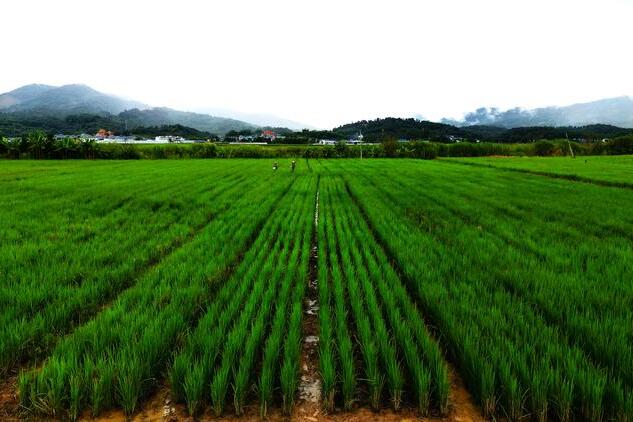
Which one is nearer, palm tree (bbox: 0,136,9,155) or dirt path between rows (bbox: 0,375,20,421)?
dirt path between rows (bbox: 0,375,20,421)

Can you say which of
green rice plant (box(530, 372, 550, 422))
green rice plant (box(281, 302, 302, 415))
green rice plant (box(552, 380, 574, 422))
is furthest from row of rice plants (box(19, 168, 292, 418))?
green rice plant (box(552, 380, 574, 422))

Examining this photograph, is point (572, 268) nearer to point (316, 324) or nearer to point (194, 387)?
point (316, 324)

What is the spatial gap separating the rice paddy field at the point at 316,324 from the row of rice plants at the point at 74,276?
3 centimetres

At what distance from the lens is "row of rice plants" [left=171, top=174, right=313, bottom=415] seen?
288 centimetres

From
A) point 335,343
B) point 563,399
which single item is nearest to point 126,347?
point 335,343

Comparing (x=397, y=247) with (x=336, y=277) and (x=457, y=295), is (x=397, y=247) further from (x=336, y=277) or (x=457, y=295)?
(x=457, y=295)

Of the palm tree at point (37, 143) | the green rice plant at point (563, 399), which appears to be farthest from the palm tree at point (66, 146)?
the green rice plant at point (563, 399)

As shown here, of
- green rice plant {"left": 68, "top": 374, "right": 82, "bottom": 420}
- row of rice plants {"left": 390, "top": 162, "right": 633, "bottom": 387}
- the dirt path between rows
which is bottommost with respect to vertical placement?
the dirt path between rows

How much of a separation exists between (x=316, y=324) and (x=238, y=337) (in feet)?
3.82

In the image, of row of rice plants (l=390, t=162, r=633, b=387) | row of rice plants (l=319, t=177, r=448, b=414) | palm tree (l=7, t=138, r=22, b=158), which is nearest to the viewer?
row of rice plants (l=319, t=177, r=448, b=414)

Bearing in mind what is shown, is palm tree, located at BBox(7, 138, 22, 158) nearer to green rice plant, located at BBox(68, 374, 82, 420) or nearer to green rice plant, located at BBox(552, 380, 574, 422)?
green rice plant, located at BBox(68, 374, 82, 420)

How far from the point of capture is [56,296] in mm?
4629

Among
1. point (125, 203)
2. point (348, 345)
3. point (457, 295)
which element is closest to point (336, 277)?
point (457, 295)

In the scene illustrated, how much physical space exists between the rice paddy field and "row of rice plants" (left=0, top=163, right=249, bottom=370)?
0.09 feet
